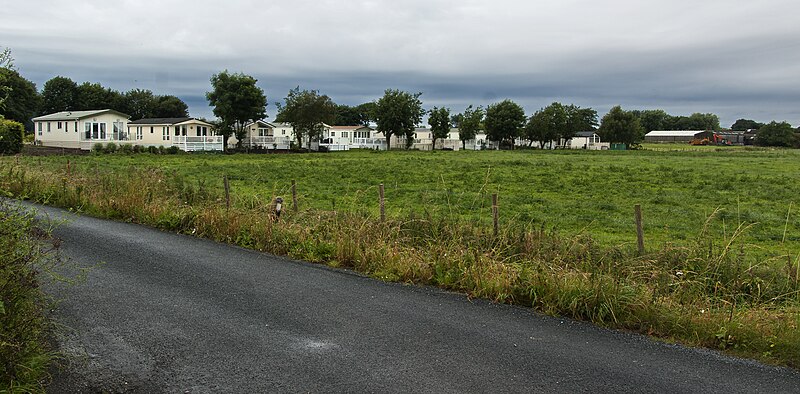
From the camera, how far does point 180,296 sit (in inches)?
281

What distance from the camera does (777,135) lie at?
126375 millimetres

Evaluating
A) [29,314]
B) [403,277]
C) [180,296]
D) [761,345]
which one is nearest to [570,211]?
[403,277]

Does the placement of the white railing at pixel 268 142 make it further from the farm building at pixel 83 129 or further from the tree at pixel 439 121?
the tree at pixel 439 121

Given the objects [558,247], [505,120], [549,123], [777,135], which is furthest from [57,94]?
[777,135]

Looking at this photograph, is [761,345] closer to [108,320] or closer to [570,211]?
[108,320]

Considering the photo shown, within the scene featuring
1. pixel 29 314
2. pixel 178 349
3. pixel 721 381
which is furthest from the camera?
pixel 178 349

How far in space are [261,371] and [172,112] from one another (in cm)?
10026

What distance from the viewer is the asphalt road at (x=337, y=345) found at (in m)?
4.73

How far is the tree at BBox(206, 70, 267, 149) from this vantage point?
61.7 m

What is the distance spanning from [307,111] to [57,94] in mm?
45669

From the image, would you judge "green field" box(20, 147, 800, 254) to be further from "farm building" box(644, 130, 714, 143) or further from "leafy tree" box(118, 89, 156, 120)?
"farm building" box(644, 130, 714, 143)

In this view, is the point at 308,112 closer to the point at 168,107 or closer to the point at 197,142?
the point at 197,142

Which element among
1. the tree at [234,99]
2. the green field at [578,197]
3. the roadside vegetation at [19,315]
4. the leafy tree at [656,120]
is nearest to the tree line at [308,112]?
the tree at [234,99]

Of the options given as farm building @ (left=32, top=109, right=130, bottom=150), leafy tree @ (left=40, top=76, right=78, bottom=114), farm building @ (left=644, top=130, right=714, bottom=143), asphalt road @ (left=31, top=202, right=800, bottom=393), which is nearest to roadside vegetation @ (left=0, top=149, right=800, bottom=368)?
asphalt road @ (left=31, top=202, right=800, bottom=393)
